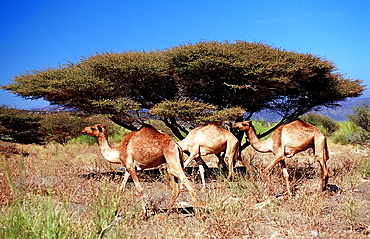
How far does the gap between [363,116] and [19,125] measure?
19.8m

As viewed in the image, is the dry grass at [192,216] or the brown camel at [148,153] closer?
the dry grass at [192,216]

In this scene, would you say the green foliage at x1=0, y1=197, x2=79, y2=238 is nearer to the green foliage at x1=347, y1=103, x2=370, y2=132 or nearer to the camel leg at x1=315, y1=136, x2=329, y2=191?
the camel leg at x1=315, y1=136, x2=329, y2=191

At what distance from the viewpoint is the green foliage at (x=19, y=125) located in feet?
69.7

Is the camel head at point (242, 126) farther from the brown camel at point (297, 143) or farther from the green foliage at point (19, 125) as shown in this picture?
the green foliage at point (19, 125)

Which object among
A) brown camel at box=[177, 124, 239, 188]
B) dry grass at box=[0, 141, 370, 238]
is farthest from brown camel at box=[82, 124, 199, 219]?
brown camel at box=[177, 124, 239, 188]

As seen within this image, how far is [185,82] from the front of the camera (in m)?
11.5

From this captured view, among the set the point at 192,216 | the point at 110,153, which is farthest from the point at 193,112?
the point at 192,216

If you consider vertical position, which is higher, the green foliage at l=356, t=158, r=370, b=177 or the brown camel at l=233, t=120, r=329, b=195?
the brown camel at l=233, t=120, r=329, b=195

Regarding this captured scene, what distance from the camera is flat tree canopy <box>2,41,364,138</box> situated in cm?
1078

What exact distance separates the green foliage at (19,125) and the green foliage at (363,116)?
61.4ft

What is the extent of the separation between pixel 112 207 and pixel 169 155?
2458mm

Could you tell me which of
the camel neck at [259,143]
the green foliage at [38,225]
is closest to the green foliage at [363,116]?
the camel neck at [259,143]

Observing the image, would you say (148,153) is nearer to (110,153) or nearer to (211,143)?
(110,153)

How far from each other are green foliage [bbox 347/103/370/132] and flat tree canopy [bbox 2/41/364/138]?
953 centimetres
